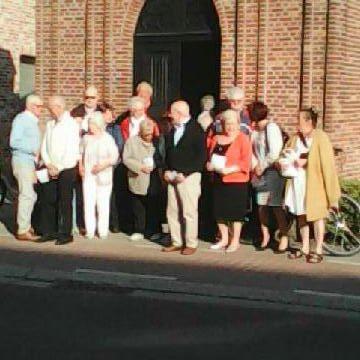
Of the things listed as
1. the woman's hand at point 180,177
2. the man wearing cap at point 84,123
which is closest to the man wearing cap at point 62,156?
the man wearing cap at point 84,123

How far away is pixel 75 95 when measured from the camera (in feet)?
51.5

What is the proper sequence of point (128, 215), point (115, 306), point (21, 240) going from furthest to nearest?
point (128, 215) → point (21, 240) → point (115, 306)

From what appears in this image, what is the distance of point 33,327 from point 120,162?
5403mm

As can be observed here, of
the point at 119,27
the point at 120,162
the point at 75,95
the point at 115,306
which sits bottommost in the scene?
the point at 115,306

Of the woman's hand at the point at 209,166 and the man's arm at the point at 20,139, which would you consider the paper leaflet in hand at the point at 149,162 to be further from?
the man's arm at the point at 20,139

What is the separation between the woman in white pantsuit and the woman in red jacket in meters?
1.58

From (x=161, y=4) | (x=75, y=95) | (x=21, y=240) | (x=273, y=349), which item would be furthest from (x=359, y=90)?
(x=273, y=349)

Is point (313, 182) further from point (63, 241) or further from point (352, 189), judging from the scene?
point (63, 241)

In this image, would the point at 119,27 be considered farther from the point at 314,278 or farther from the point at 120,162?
the point at 314,278

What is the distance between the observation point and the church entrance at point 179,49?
1473 cm

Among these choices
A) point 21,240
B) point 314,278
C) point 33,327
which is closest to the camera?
point 33,327

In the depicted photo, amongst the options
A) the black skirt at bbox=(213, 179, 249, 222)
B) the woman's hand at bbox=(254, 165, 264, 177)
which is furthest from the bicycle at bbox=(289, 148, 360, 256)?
the black skirt at bbox=(213, 179, 249, 222)

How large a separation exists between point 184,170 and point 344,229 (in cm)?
221

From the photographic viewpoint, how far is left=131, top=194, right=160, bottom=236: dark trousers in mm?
12664
